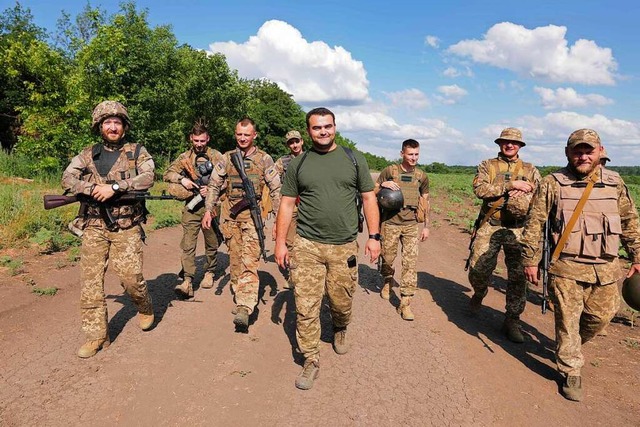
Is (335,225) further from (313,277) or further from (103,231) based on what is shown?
Answer: (103,231)

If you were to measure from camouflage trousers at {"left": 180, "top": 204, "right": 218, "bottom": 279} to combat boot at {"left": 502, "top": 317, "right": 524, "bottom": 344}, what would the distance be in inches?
174

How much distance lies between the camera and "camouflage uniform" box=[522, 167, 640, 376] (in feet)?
12.7

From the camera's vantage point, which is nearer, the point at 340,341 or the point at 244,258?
the point at 340,341

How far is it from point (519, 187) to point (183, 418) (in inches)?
177

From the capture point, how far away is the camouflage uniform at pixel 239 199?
213 inches

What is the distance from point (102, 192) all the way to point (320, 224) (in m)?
2.21

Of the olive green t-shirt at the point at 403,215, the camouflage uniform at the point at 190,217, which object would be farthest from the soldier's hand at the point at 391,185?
the camouflage uniform at the point at 190,217

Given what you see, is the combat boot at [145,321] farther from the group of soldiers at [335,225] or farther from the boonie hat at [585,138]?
the boonie hat at [585,138]

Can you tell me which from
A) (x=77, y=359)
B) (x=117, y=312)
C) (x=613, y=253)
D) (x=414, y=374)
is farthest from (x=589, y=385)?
(x=117, y=312)

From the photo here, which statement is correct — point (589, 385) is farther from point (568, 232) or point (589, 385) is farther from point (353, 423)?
point (353, 423)

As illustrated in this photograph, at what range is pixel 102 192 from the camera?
13.7 ft

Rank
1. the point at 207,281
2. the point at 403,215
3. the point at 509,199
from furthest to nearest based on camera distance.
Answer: the point at 207,281 < the point at 403,215 < the point at 509,199

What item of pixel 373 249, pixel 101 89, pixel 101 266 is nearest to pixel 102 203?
pixel 101 266

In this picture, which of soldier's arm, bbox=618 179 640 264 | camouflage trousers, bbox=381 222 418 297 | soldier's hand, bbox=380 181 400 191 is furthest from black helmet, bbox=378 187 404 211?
soldier's arm, bbox=618 179 640 264
